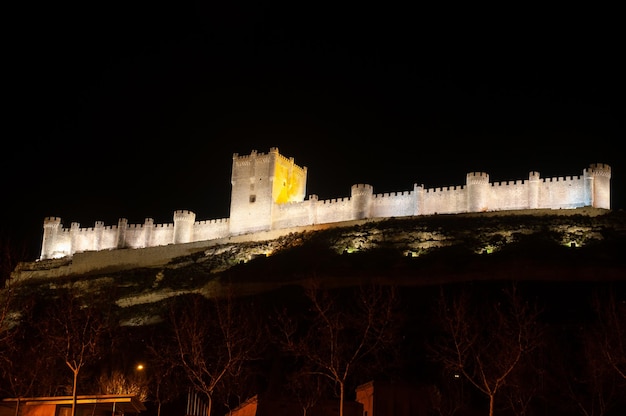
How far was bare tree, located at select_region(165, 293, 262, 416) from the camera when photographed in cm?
3024

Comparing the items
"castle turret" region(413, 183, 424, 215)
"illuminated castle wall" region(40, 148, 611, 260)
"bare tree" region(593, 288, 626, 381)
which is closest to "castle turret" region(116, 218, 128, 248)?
"illuminated castle wall" region(40, 148, 611, 260)

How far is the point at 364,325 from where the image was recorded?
35.9m

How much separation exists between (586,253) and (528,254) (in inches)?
140

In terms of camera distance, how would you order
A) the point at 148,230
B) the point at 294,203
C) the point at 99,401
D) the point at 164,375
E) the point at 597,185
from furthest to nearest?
the point at 148,230 → the point at 294,203 → the point at 597,185 → the point at 164,375 → the point at 99,401

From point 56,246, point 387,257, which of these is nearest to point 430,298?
point 387,257

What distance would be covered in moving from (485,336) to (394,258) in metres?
18.2

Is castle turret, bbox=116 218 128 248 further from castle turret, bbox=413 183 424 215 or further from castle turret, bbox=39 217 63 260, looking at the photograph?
castle turret, bbox=413 183 424 215

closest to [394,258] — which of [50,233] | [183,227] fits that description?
[183,227]

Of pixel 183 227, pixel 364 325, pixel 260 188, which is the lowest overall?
pixel 364 325

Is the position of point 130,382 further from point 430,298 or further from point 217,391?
point 430,298

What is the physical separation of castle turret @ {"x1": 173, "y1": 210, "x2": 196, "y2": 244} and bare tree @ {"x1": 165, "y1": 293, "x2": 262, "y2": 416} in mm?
20187

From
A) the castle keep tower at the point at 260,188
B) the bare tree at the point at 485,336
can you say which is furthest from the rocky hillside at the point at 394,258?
the bare tree at the point at 485,336

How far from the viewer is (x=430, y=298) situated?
47.8 meters

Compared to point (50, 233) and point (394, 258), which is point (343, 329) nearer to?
point (394, 258)
